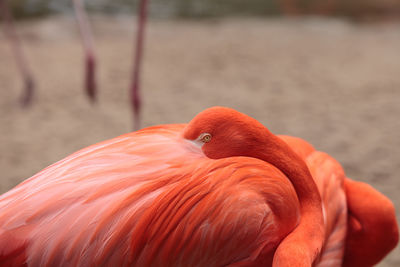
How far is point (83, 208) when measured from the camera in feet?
3.26

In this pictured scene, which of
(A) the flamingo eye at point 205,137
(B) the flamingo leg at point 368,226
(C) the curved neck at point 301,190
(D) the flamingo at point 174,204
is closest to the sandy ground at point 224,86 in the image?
(B) the flamingo leg at point 368,226

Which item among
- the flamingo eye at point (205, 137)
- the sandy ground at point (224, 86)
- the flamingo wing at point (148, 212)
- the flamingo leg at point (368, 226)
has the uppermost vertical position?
the flamingo eye at point (205, 137)

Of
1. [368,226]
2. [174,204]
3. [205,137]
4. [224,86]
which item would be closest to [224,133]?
[205,137]

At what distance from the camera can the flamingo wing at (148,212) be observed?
0.97 m

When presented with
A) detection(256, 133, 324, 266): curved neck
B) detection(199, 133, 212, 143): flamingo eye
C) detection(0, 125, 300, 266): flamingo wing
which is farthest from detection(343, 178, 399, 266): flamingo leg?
detection(199, 133, 212, 143): flamingo eye

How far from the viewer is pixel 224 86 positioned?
4.09 meters

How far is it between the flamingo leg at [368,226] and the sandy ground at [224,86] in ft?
1.92

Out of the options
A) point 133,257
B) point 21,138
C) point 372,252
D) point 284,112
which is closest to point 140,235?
point 133,257

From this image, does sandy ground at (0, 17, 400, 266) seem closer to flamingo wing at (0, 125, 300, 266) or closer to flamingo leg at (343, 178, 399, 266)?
flamingo leg at (343, 178, 399, 266)

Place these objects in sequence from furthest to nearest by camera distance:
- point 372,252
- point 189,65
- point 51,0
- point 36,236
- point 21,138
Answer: point 51,0
point 189,65
point 21,138
point 372,252
point 36,236

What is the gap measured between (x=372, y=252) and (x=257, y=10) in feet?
20.2

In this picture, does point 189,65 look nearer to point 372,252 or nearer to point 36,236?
point 372,252

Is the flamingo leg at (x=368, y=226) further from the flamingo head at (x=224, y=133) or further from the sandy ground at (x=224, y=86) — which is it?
the sandy ground at (x=224, y=86)

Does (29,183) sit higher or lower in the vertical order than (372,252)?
higher
